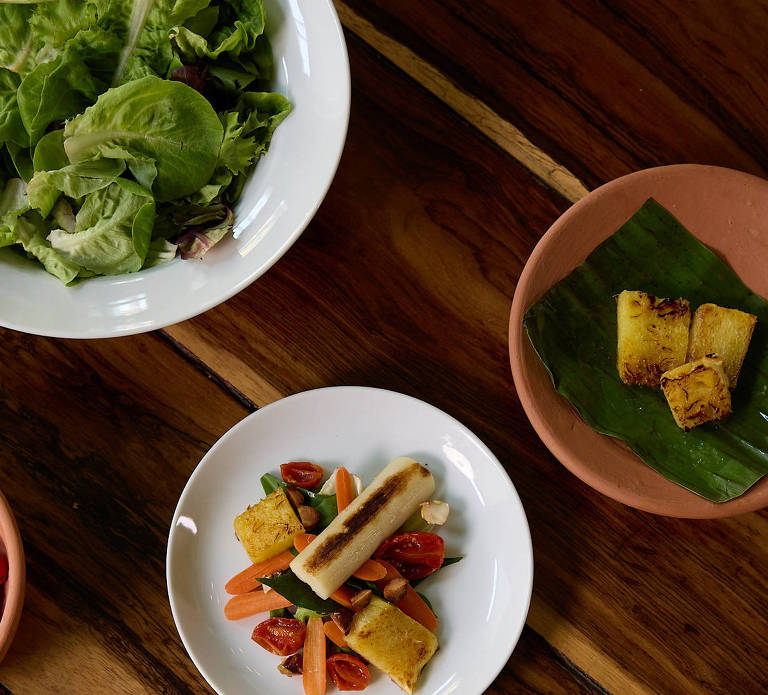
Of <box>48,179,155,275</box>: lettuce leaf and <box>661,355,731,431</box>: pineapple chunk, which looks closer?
<box>48,179,155,275</box>: lettuce leaf

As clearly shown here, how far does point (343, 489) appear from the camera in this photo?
143 cm

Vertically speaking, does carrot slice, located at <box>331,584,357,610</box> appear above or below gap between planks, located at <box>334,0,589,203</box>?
below

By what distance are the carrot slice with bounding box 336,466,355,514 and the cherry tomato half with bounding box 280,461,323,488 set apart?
61mm

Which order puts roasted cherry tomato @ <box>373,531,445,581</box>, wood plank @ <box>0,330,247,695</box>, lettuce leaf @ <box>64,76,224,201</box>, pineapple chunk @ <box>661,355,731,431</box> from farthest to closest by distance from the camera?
1. wood plank @ <box>0,330,247,695</box>
2. roasted cherry tomato @ <box>373,531,445,581</box>
3. pineapple chunk @ <box>661,355,731,431</box>
4. lettuce leaf @ <box>64,76,224,201</box>

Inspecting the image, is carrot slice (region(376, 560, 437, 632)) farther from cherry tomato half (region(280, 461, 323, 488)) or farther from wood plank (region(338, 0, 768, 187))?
wood plank (region(338, 0, 768, 187))

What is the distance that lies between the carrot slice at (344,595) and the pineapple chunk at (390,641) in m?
0.03

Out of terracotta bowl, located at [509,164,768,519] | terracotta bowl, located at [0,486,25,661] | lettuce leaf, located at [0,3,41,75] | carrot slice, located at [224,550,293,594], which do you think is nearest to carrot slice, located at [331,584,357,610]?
carrot slice, located at [224,550,293,594]

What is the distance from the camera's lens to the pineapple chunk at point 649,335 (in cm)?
135

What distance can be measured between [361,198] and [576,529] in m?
0.84

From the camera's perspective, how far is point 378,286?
1521 mm

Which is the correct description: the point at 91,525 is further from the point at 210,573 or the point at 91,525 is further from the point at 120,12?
the point at 120,12

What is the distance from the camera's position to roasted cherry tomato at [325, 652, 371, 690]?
1422 millimetres

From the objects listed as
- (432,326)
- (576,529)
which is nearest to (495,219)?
(432,326)

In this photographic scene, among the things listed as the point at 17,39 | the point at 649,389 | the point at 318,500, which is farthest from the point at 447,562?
the point at 17,39
